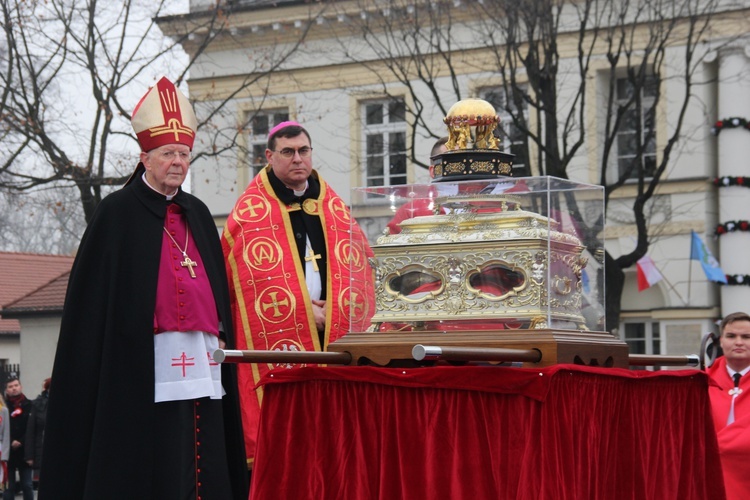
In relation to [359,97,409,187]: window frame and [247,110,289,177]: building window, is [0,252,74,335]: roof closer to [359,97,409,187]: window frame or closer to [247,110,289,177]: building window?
[247,110,289,177]: building window

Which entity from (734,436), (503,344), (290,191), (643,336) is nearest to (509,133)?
(643,336)

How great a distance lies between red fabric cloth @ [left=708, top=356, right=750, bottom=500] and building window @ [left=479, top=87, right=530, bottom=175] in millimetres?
11690

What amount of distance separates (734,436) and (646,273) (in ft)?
46.7

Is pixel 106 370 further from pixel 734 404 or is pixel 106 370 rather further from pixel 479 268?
pixel 734 404

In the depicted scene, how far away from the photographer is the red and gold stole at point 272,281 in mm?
7082

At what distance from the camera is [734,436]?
7.72 m

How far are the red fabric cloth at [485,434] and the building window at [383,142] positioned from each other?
58.6 feet

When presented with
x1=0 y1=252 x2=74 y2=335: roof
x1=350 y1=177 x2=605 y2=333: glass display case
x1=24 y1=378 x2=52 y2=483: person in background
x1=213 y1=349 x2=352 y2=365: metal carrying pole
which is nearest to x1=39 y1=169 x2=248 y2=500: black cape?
x1=213 y1=349 x2=352 y2=365: metal carrying pole

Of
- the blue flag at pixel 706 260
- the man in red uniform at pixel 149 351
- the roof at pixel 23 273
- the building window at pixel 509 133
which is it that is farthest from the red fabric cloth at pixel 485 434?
the roof at pixel 23 273

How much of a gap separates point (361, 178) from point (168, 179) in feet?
59.9

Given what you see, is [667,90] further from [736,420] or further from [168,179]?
[168,179]

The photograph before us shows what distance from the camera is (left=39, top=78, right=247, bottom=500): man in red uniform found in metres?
5.83

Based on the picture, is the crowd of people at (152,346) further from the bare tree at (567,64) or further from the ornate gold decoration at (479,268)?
the bare tree at (567,64)

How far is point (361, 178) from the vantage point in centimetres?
2436
